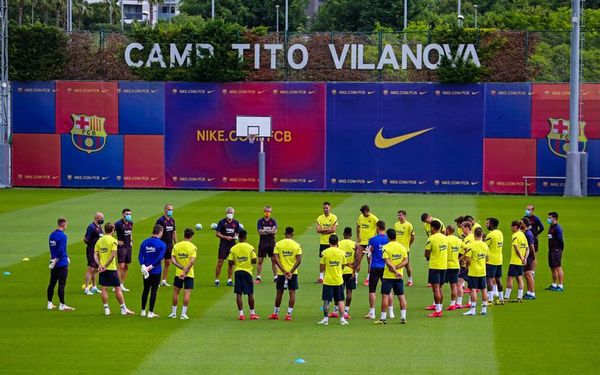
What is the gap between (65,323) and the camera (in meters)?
24.3

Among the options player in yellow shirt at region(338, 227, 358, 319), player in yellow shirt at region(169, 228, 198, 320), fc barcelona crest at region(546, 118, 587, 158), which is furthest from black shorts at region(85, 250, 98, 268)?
fc barcelona crest at region(546, 118, 587, 158)

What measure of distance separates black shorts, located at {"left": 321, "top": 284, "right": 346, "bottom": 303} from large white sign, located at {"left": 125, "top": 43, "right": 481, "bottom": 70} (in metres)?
34.8

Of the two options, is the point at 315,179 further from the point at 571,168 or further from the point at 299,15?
the point at 299,15

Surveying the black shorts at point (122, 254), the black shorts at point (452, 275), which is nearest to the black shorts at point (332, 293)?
the black shorts at point (452, 275)

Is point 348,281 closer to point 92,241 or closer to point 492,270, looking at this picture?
point 492,270

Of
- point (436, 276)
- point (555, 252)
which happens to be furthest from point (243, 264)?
point (555, 252)

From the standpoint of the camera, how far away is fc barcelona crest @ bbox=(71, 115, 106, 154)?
59000mm

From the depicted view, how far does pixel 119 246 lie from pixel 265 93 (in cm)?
3049

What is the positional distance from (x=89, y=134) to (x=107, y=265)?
34721 millimetres

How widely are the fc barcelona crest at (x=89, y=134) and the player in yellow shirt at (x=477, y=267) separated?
36.4 metres

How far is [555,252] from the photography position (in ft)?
93.6

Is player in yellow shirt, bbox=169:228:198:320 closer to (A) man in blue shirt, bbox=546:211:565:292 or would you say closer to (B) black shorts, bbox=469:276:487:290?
(B) black shorts, bbox=469:276:487:290

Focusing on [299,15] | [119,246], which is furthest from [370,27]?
[119,246]

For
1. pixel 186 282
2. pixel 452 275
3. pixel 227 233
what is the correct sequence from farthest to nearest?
1. pixel 227 233
2. pixel 452 275
3. pixel 186 282
